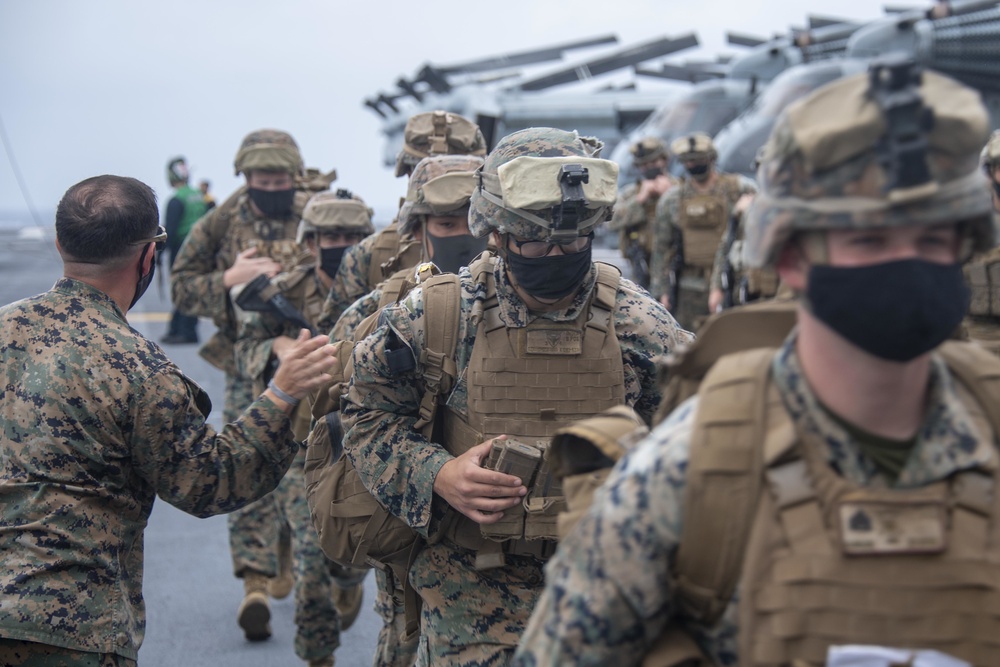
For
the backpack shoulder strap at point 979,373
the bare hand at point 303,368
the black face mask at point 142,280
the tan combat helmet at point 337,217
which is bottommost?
the tan combat helmet at point 337,217

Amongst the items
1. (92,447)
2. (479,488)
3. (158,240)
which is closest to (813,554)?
(479,488)

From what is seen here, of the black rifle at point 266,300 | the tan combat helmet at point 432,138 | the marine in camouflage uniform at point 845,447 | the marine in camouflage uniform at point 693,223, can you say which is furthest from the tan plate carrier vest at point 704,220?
the marine in camouflage uniform at point 845,447

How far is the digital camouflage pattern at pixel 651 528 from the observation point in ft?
5.39

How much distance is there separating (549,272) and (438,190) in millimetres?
1253

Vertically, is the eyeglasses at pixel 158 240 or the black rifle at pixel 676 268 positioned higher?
the eyeglasses at pixel 158 240

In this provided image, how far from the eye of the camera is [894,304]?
61.2 inches

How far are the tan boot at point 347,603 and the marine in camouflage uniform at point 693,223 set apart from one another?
509 cm

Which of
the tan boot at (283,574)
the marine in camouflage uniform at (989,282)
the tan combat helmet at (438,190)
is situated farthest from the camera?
the tan boot at (283,574)

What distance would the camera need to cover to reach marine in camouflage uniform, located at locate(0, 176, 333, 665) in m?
2.76

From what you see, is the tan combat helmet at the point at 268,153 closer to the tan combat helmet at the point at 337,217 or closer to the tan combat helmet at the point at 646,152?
the tan combat helmet at the point at 337,217

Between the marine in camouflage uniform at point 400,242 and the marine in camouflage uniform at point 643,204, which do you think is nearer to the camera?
the marine in camouflage uniform at point 400,242

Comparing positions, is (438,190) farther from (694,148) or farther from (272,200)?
(694,148)

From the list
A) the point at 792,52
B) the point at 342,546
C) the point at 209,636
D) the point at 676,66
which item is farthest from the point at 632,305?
the point at 676,66

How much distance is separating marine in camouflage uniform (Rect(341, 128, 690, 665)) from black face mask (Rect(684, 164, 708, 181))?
22.6 feet
